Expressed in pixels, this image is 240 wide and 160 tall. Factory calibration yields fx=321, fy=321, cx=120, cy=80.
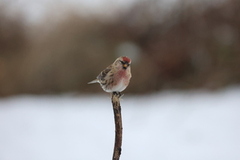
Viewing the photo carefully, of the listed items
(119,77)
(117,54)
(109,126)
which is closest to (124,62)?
(119,77)

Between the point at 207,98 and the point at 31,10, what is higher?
the point at 31,10

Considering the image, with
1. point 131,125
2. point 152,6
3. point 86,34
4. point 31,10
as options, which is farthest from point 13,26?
point 131,125

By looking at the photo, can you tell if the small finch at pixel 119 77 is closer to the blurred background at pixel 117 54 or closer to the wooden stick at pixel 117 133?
the wooden stick at pixel 117 133

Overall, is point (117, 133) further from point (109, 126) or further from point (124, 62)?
point (109, 126)

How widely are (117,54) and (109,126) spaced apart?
2.52 meters

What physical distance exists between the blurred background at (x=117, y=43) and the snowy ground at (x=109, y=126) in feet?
1.47

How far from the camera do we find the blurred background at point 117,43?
25.5ft

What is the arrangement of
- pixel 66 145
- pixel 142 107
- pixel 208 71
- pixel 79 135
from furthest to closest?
pixel 208 71 → pixel 142 107 → pixel 79 135 → pixel 66 145

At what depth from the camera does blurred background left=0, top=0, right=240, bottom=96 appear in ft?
25.5

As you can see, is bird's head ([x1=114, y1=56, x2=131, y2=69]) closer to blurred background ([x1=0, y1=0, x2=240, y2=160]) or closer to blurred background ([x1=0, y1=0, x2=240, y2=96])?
blurred background ([x1=0, y1=0, x2=240, y2=160])

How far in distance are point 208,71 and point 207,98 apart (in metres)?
0.85

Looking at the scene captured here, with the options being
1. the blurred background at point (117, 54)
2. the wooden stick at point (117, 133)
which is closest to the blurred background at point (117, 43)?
the blurred background at point (117, 54)

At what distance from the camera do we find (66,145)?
5.20 meters

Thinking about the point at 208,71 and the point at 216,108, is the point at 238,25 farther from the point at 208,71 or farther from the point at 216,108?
the point at 216,108
